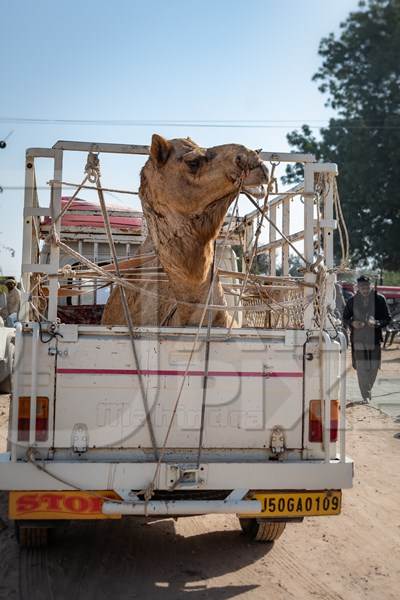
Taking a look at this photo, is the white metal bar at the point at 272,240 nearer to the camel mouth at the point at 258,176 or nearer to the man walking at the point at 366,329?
the camel mouth at the point at 258,176

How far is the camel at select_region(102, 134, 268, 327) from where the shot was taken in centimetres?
413

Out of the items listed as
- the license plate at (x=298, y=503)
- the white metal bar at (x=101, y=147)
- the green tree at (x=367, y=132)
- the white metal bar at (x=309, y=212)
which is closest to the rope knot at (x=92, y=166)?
the white metal bar at (x=101, y=147)

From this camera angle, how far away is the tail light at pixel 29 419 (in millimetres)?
4230

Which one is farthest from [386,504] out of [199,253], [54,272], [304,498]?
[54,272]

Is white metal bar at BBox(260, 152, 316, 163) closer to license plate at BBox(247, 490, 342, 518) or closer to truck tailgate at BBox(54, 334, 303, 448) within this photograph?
truck tailgate at BBox(54, 334, 303, 448)

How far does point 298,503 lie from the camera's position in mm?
4395

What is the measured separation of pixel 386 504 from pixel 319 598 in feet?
7.02

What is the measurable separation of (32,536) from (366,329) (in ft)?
24.5

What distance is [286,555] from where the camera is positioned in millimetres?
4887

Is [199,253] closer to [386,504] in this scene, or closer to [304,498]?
[304,498]

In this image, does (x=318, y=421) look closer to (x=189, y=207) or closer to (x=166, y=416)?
(x=166, y=416)

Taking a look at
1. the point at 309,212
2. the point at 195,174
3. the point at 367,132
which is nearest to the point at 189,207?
the point at 195,174

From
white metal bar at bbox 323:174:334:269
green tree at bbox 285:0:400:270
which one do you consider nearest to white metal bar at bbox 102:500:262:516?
white metal bar at bbox 323:174:334:269

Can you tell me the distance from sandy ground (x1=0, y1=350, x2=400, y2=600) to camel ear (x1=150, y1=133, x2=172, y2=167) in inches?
106
